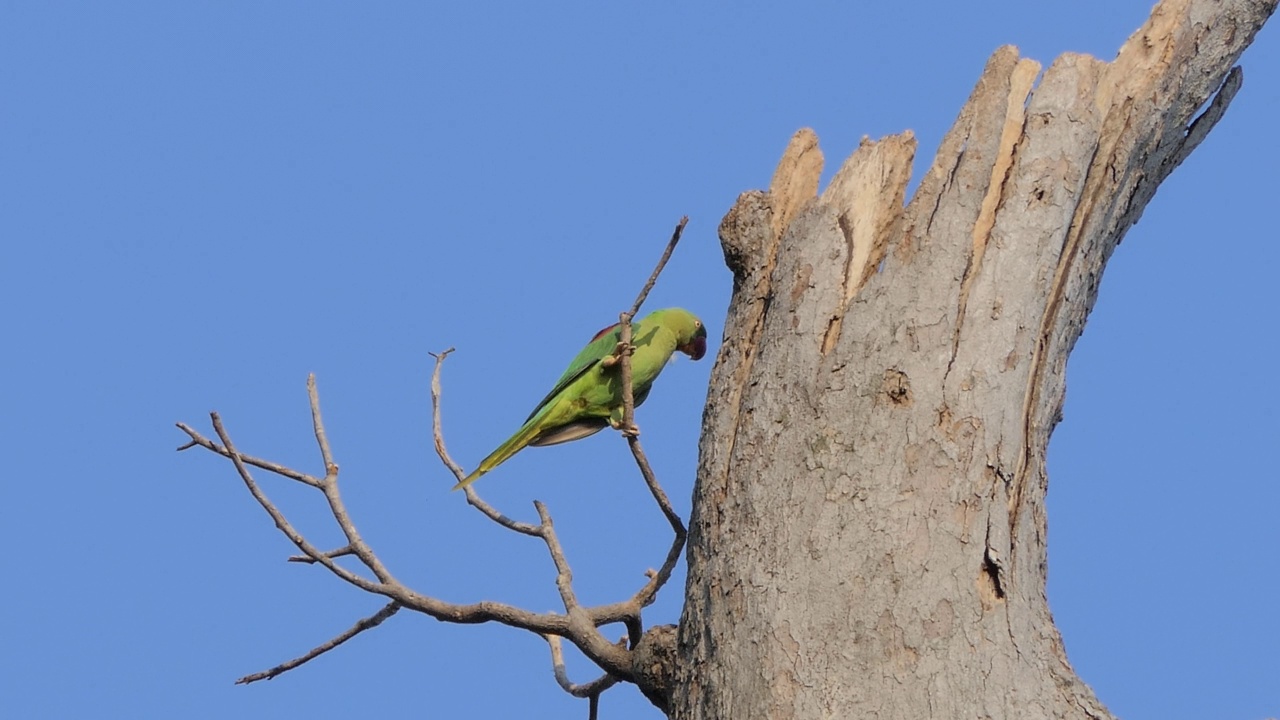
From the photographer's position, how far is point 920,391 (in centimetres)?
375

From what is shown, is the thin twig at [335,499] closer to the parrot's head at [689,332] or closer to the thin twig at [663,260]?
the thin twig at [663,260]

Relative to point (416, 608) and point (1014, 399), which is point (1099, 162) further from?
point (416, 608)

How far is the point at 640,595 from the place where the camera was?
4.32 meters

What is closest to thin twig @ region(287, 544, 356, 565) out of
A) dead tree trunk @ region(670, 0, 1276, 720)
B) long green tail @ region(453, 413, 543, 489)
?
dead tree trunk @ region(670, 0, 1276, 720)

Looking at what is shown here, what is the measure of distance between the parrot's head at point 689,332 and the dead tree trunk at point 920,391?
2.82 m

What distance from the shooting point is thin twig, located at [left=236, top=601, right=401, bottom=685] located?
432cm

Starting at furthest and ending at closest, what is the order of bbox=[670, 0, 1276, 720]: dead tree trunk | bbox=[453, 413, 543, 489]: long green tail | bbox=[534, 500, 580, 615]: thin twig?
bbox=[453, 413, 543, 489]: long green tail
bbox=[534, 500, 580, 615]: thin twig
bbox=[670, 0, 1276, 720]: dead tree trunk

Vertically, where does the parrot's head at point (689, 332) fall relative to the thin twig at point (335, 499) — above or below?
above

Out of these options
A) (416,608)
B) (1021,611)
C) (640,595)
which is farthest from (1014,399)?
(416,608)

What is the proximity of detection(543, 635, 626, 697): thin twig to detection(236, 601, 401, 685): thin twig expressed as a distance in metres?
0.61

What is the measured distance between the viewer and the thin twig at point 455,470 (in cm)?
450

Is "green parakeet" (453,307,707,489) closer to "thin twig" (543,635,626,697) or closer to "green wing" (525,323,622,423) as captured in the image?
"green wing" (525,323,622,423)

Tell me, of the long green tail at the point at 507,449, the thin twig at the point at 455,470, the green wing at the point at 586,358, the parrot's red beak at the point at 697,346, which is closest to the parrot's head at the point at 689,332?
the parrot's red beak at the point at 697,346

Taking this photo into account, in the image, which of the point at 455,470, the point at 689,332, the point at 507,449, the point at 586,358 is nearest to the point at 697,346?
the point at 689,332
